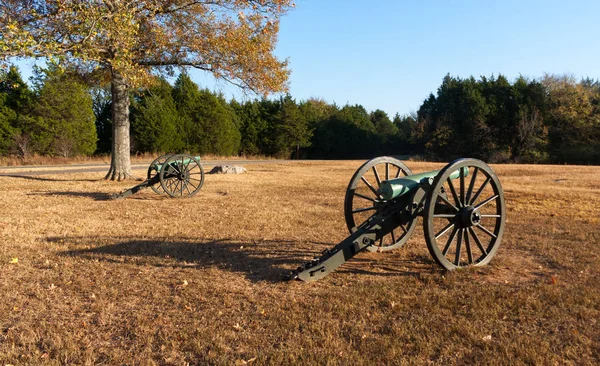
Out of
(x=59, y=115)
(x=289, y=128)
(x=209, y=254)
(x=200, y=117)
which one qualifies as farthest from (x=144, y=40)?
(x=289, y=128)

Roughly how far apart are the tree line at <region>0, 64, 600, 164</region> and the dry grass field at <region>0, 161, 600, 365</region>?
23173 mm

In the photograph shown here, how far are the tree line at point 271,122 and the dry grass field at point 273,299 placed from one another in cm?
2317

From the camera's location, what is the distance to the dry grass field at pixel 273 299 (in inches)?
115

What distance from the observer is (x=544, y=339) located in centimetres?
303

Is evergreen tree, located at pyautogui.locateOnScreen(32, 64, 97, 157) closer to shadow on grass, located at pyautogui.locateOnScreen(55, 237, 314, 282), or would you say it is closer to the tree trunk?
the tree trunk

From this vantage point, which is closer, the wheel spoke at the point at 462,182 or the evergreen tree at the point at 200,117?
the wheel spoke at the point at 462,182

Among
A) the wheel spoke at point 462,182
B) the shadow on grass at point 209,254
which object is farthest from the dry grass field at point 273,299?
the wheel spoke at point 462,182

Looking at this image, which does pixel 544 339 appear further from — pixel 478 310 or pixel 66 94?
pixel 66 94

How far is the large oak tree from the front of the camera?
34.6 feet

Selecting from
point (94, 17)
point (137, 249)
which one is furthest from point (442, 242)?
point (94, 17)

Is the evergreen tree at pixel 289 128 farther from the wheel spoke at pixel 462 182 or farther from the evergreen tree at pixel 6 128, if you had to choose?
the wheel spoke at pixel 462 182

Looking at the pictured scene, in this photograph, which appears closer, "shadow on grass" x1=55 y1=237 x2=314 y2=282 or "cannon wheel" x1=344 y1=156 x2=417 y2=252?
"shadow on grass" x1=55 y1=237 x2=314 y2=282

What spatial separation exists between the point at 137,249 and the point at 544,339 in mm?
4993

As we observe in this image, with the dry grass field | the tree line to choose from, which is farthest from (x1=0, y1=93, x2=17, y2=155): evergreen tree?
the dry grass field
